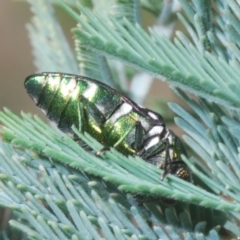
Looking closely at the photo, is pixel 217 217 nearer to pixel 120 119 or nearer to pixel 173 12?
pixel 120 119

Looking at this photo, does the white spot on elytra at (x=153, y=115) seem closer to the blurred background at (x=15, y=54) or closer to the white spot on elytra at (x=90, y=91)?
the white spot on elytra at (x=90, y=91)

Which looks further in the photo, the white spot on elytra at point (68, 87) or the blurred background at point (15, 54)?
the blurred background at point (15, 54)

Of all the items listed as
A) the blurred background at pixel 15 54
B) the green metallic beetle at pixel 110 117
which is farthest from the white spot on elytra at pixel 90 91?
the blurred background at pixel 15 54

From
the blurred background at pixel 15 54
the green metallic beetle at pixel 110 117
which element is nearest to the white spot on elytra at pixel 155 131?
the green metallic beetle at pixel 110 117

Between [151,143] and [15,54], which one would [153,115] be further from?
[15,54]

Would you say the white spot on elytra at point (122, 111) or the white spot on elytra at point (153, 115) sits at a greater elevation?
the white spot on elytra at point (153, 115)

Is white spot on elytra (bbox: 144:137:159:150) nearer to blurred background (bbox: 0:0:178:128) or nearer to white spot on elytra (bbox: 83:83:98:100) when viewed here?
white spot on elytra (bbox: 83:83:98:100)

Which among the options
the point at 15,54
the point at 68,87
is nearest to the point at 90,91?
the point at 68,87

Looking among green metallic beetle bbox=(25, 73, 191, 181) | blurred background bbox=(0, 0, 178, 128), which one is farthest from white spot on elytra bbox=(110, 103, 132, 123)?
blurred background bbox=(0, 0, 178, 128)

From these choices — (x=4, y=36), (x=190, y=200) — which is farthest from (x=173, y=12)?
(x=4, y=36)

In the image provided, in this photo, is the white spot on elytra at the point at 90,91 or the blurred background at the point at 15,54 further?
the blurred background at the point at 15,54
